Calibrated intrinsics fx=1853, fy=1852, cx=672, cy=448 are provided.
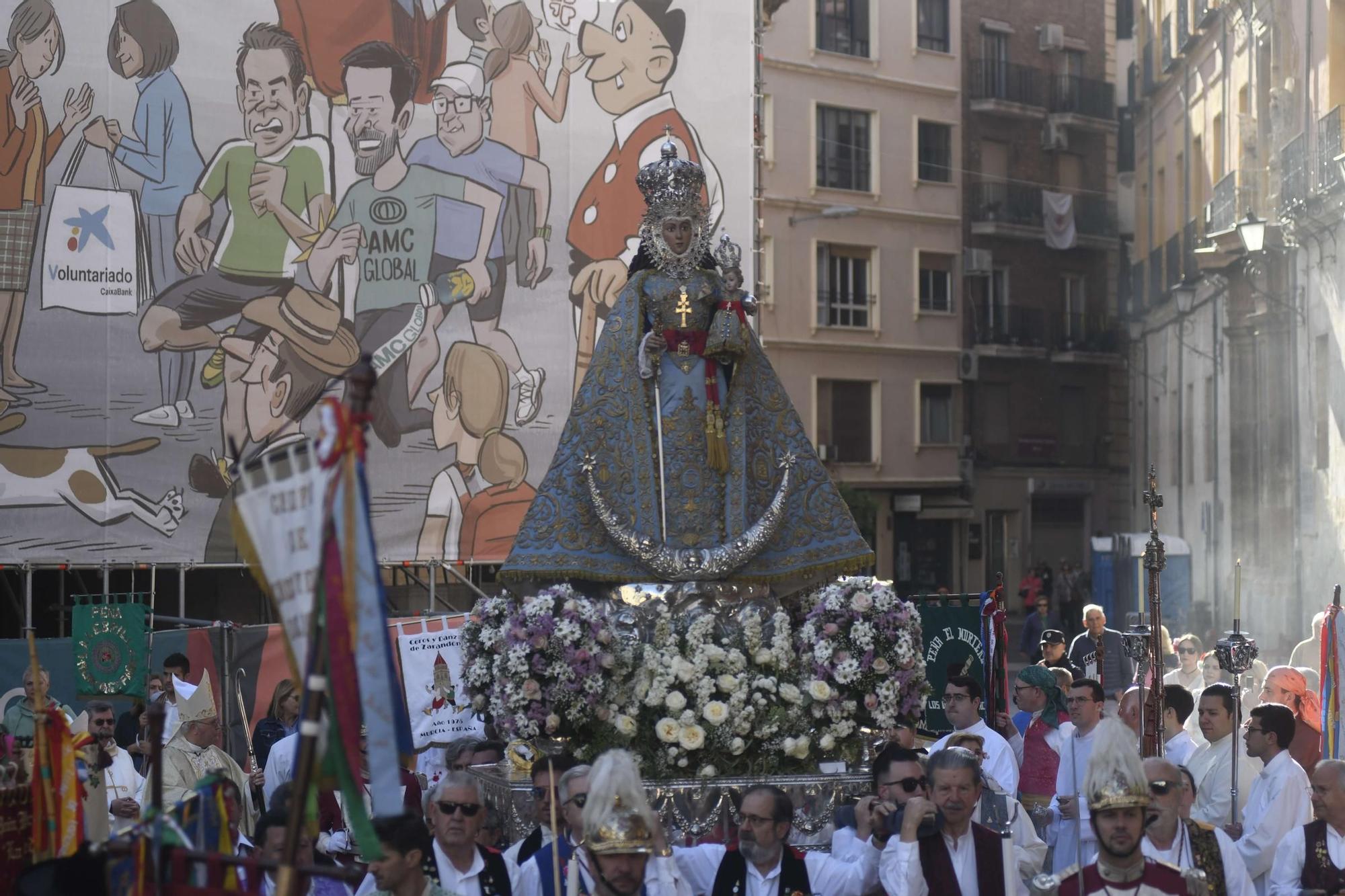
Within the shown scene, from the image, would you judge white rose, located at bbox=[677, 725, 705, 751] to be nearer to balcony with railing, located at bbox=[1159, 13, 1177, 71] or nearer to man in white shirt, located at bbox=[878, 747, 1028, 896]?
man in white shirt, located at bbox=[878, 747, 1028, 896]

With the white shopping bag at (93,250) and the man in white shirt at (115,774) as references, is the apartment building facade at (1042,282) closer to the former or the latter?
the white shopping bag at (93,250)

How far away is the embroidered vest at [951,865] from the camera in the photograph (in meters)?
5.47

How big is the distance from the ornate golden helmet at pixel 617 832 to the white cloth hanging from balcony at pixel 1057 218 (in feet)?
94.3

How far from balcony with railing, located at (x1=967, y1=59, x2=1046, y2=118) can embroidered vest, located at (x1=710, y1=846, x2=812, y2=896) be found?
26.9m

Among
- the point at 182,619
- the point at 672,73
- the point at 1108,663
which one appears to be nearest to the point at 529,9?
the point at 672,73

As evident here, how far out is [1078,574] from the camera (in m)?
29.1

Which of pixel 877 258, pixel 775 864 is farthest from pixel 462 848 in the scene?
pixel 877 258

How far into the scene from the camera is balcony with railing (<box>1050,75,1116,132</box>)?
32.6 metres

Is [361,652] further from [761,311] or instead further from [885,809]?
[761,311]

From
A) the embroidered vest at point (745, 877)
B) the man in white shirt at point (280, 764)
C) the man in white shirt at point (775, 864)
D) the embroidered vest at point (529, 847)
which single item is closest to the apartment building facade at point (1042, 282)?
the man in white shirt at point (280, 764)

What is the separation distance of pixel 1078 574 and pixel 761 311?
22.0 feet

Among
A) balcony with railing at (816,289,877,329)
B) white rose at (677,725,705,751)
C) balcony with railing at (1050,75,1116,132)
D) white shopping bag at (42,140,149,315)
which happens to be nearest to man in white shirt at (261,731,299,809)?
white rose at (677,725,705,751)

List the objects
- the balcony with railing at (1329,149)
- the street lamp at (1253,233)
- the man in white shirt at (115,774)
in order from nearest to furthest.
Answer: the man in white shirt at (115,774) → the balcony with railing at (1329,149) → the street lamp at (1253,233)

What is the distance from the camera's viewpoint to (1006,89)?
31.9 m
